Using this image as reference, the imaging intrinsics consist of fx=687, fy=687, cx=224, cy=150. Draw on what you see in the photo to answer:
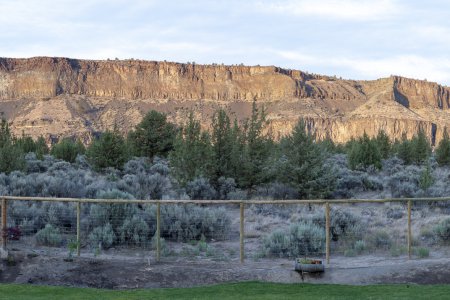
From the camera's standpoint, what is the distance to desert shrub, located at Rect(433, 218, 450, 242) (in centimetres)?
1902

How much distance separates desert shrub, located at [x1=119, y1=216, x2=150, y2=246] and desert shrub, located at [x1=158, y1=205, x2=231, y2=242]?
2.94ft

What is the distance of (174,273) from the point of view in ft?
47.7

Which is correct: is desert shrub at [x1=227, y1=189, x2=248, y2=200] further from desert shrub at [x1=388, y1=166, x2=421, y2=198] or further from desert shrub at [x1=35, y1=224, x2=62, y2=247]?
desert shrub at [x1=35, y1=224, x2=62, y2=247]

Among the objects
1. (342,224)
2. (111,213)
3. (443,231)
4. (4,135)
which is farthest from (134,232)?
(4,135)

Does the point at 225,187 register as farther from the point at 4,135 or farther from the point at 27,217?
the point at 4,135

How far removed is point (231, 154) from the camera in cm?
3098

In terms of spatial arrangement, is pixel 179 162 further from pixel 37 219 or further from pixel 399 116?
pixel 399 116

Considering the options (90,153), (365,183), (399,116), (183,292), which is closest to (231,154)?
(365,183)

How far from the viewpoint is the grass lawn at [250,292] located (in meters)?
12.4

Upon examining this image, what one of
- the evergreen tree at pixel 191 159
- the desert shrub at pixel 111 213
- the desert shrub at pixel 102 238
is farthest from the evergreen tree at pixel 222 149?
the desert shrub at pixel 102 238

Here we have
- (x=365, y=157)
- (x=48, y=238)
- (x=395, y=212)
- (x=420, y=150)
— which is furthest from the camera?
(x=420, y=150)

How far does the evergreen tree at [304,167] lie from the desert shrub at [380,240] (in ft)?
29.5

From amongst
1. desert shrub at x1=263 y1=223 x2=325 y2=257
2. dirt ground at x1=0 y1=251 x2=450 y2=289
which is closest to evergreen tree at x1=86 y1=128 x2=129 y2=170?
desert shrub at x1=263 y1=223 x2=325 y2=257

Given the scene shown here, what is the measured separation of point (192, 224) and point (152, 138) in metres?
29.9
